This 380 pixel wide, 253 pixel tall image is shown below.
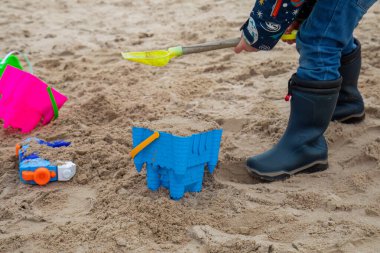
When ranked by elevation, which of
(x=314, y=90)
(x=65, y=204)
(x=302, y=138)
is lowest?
(x=65, y=204)

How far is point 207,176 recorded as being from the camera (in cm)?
188

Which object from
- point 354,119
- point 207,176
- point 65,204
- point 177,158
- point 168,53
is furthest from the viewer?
point 354,119

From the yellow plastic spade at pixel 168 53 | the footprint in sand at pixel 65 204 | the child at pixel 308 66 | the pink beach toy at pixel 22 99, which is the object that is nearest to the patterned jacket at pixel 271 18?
the child at pixel 308 66

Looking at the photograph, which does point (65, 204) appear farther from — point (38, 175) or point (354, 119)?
point (354, 119)

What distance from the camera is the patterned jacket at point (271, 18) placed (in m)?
1.86

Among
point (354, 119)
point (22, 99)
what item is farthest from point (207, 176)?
point (22, 99)

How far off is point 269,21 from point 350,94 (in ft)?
1.98

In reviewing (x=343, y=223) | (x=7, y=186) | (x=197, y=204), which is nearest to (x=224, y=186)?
(x=197, y=204)

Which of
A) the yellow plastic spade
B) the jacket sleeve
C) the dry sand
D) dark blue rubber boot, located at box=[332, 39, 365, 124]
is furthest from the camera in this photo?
dark blue rubber boot, located at box=[332, 39, 365, 124]

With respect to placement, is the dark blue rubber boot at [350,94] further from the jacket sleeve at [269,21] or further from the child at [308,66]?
the jacket sleeve at [269,21]

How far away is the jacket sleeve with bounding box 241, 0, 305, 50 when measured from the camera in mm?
1856

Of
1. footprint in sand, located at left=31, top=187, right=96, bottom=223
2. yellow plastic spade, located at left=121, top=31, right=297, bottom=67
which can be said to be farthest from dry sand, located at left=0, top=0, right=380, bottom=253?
yellow plastic spade, located at left=121, top=31, right=297, bottom=67

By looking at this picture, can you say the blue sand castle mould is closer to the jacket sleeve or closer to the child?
the child

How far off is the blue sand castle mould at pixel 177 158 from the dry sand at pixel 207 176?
0.05 m
